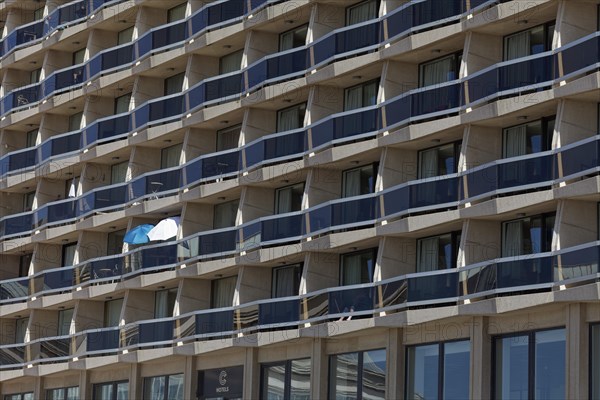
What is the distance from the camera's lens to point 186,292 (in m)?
63.9

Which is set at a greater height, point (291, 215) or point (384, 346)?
point (291, 215)

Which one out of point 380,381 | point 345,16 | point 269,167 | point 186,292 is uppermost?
point 345,16

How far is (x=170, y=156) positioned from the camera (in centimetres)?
6856

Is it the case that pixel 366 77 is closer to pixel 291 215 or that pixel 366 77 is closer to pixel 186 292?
pixel 291 215

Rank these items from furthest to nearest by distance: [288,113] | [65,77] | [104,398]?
[65,77]
[104,398]
[288,113]

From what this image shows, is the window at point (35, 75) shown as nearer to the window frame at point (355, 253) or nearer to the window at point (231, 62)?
the window at point (231, 62)

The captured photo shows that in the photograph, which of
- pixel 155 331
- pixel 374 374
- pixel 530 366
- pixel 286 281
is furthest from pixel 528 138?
pixel 155 331

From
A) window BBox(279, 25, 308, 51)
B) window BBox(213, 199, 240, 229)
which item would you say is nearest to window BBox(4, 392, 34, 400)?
window BBox(213, 199, 240, 229)

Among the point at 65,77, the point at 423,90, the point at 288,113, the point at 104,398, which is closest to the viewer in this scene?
the point at 423,90

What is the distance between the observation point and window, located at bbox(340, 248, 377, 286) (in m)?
56.6

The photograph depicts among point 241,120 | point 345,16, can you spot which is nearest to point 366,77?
point 345,16

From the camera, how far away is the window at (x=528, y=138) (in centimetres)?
4988

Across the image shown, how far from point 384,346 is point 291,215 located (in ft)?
23.3

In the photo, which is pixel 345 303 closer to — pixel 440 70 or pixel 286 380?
pixel 286 380
